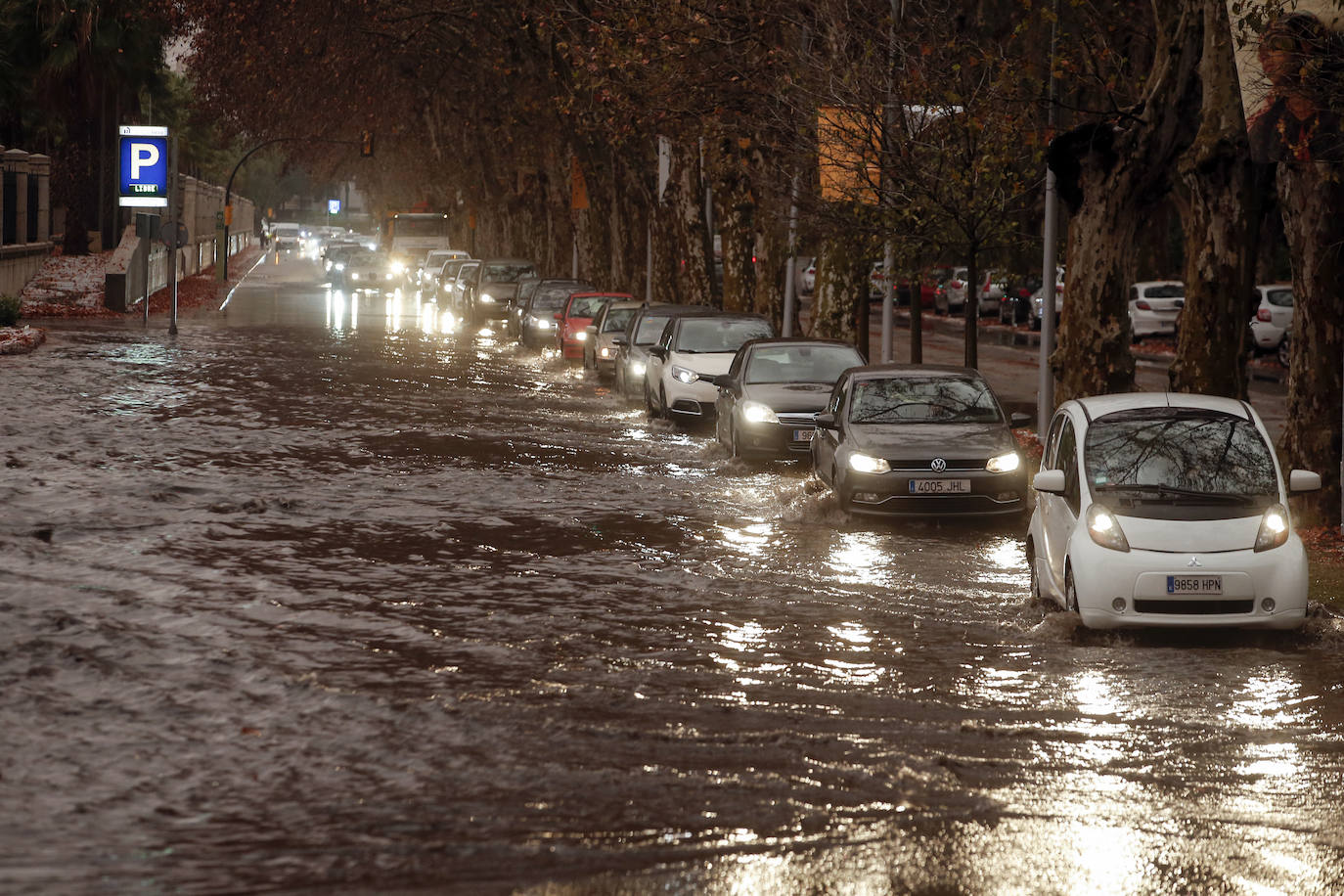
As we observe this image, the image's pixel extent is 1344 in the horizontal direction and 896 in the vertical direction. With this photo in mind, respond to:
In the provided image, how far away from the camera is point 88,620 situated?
1153 cm

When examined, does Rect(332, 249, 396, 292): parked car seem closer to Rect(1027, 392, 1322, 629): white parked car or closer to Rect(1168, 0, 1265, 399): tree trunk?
Rect(1168, 0, 1265, 399): tree trunk

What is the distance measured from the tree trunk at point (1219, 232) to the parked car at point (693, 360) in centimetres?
849

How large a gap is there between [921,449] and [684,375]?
29.5 feet

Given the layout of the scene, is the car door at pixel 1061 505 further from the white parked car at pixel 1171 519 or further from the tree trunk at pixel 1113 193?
the tree trunk at pixel 1113 193

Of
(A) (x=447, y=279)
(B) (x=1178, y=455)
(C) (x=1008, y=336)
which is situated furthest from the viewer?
(A) (x=447, y=279)

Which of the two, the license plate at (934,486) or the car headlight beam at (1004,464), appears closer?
the license plate at (934,486)

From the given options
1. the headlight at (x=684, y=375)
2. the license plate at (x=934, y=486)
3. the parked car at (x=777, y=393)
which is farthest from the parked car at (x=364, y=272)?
the license plate at (x=934, y=486)

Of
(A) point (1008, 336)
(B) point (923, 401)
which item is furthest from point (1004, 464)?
(A) point (1008, 336)

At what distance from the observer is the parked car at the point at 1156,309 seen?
46.7 metres

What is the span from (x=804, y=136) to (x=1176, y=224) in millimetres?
35502

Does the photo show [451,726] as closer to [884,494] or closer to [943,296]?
[884,494]

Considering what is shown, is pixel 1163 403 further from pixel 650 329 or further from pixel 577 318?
pixel 577 318

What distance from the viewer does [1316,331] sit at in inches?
630

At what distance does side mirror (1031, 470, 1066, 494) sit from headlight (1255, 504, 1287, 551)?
1.29m
